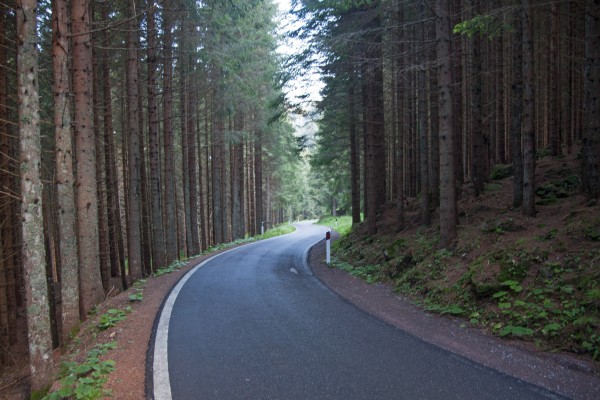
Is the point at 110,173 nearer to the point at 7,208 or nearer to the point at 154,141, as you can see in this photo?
the point at 154,141

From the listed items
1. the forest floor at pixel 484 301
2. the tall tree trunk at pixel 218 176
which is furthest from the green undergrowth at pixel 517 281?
the tall tree trunk at pixel 218 176

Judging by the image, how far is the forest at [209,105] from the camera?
714 centimetres

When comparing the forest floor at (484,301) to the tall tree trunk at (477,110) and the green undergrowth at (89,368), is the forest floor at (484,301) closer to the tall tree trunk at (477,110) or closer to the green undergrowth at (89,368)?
the green undergrowth at (89,368)

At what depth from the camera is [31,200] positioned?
4961 millimetres

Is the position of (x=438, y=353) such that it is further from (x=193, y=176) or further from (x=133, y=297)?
(x=193, y=176)

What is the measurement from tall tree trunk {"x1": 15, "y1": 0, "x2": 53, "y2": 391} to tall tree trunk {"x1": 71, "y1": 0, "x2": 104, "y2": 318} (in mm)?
3568

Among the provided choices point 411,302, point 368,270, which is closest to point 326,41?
point 368,270

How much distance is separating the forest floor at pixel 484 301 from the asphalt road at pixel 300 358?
12.6 inches

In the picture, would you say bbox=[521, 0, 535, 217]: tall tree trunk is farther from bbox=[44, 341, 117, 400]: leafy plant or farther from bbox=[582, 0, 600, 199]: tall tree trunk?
bbox=[44, 341, 117, 400]: leafy plant

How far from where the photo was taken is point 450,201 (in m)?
9.59

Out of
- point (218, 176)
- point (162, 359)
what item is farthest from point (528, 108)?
point (218, 176)

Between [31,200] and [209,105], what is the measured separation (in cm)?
2027

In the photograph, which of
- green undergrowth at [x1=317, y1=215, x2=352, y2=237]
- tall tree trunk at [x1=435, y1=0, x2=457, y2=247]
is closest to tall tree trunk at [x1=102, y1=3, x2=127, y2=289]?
tall tree trunk at [x1=435, y1=0, x2=457, y2=247]

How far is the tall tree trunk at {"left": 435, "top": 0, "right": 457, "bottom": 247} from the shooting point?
9.38 m
